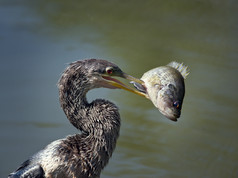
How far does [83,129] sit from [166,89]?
93 cm

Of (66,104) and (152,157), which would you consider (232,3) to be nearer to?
(152,157)

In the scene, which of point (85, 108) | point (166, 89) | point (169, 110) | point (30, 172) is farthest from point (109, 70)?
point (30, 172)

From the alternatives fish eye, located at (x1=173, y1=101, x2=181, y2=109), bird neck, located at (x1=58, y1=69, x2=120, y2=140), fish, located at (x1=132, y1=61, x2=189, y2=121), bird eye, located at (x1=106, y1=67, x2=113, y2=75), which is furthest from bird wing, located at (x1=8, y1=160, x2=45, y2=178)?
fish eye, located at (x1=173, y1=101, x2=181, y2=109)

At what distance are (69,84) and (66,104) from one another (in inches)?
8.5

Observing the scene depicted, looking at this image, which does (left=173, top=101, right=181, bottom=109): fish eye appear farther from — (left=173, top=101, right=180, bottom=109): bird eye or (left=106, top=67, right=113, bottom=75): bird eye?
(left=106, top=67, right=113, bottom=75): bird eye

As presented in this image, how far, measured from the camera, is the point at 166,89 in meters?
4.88

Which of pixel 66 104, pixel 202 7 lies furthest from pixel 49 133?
pixel 202 7

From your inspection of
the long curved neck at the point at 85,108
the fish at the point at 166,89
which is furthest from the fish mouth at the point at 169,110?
the long curved neck at the point at 85,108

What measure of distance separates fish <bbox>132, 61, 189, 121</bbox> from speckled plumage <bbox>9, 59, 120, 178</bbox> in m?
0.41

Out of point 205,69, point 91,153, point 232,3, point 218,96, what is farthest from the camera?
point 232,3

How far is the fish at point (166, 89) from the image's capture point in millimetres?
4762

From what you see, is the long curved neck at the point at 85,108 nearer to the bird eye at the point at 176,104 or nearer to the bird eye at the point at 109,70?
the bird eye at the point at 109,70

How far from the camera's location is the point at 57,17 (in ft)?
30.7

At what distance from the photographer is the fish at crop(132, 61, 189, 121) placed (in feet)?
15.6
